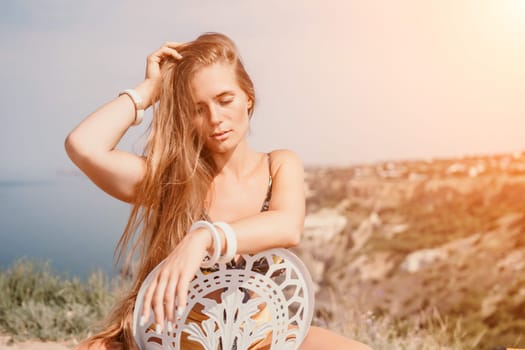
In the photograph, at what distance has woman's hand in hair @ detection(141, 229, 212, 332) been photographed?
1.54m

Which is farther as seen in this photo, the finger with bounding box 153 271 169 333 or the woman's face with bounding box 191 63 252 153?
the woman's face with bounding box 191 63 252 153

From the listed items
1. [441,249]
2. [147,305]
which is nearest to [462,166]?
[441,249]

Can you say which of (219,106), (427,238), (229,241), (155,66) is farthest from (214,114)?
(427,238)

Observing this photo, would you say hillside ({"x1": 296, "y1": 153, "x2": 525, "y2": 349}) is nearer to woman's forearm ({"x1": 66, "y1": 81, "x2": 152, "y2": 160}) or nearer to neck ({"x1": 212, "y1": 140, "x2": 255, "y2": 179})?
neck ({"x1": 212, "y1": 140, "x2": 255, "y2": 179})

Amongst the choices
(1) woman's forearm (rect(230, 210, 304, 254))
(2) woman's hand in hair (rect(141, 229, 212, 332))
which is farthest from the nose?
(2) woman's hand in hair (rect(141, 229, 212, 332))

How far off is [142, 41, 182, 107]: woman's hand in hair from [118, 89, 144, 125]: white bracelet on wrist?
0.02 m

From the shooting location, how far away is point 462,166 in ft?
25.6

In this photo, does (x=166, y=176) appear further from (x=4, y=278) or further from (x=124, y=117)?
(x=4, y=278)

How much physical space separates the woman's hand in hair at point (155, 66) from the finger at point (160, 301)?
637mm

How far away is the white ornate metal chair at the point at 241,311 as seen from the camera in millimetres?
1787

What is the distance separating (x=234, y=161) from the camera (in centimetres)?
209

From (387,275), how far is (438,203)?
1099 millimetres

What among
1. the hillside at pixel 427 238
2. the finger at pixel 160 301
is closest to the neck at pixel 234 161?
the finger at pixel 160 301

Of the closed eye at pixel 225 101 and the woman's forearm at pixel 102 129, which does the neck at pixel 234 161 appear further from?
the woman's forearm at pixel 102 129
